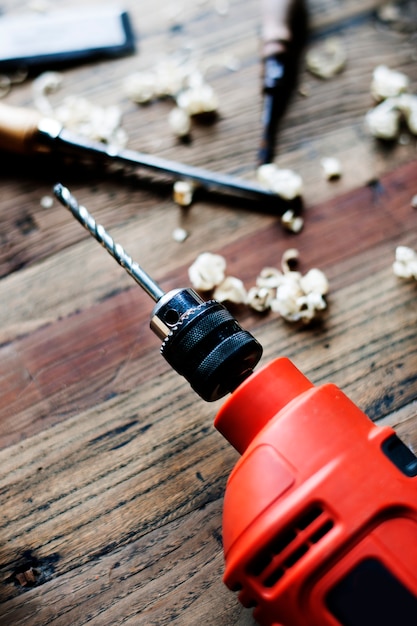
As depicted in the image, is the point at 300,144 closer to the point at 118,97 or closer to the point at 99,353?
the point at 118,97

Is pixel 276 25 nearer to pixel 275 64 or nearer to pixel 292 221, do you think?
pixel 275 64

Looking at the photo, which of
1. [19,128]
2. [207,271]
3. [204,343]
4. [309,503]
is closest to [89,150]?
[19,128]

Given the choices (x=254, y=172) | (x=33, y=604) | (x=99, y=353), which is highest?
(x=254, y=172)

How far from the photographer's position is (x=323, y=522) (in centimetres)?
38

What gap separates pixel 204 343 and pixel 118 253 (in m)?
0.13

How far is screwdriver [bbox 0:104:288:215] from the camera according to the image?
23.8 inches

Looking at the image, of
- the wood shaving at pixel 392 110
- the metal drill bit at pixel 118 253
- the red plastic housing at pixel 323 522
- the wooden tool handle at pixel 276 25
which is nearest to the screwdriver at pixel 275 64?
the wooden tool handle at pixel 276 25

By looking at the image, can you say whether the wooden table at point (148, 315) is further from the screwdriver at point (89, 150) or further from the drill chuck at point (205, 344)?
the drill chuck at point (205, 344)

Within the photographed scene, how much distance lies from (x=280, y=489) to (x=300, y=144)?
0.41 metres

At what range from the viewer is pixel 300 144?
0.64m

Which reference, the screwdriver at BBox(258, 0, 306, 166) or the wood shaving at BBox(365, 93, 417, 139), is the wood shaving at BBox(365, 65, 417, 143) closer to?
the wood shaving at BBox(365, 93, 417, 139)

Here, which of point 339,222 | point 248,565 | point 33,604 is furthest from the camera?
point 339,222

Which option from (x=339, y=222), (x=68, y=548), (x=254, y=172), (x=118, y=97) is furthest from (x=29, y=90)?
(x=68, y=548)

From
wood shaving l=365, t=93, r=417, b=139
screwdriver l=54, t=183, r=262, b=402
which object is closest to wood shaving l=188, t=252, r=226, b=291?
screwdriver l=54, t=183, r=262, b=402
